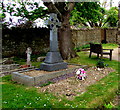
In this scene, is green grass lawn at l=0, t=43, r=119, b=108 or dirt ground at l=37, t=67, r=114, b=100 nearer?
green grass lawn at l=0, t=43, r=119, b=108

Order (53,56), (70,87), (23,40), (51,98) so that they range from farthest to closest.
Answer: (23,40)
(53,56)
(70,87)
(51,98)

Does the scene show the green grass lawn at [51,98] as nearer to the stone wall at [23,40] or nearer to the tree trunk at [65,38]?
the tree trunk at [65,38]

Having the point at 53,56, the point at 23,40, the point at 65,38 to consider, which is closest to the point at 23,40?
the point at 23,40

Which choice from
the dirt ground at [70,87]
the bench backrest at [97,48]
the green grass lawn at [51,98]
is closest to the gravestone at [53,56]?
the dirt ground at [70,87]

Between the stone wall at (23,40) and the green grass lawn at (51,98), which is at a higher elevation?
the stone wall at (23,40)

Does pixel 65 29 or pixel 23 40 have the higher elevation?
pixel 65 29

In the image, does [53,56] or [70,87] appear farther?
[53,56]

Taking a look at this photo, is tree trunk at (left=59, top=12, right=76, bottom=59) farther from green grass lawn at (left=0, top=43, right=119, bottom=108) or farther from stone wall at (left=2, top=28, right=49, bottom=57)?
green grass lawn at (left=0, top=43, right=119, bottom=108)

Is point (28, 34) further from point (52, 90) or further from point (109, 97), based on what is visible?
point (109, 97)

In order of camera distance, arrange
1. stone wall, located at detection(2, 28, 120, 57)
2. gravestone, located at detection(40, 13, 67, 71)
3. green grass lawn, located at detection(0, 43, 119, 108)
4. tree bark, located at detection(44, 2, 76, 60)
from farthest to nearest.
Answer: stone wall, located at detection(2, 28, 120, 57) < tree bark, located at detection(44, 2, 76, 60) < gravestone, located at detection(40, 13, 67, 71) < green grass lawn, located at detection(0, 43, 119, 108)

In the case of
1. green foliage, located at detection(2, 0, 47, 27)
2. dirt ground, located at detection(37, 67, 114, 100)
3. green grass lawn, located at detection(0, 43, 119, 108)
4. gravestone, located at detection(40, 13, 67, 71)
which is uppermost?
green foliage, located at detection(2, 0, 47, 27)

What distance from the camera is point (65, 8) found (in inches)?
396

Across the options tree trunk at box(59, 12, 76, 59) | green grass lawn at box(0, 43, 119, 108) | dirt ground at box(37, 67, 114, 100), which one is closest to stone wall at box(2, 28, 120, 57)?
tree trunk at box(59, 12, 76, 59)

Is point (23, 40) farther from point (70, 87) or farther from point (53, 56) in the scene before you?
point (70, 87)
